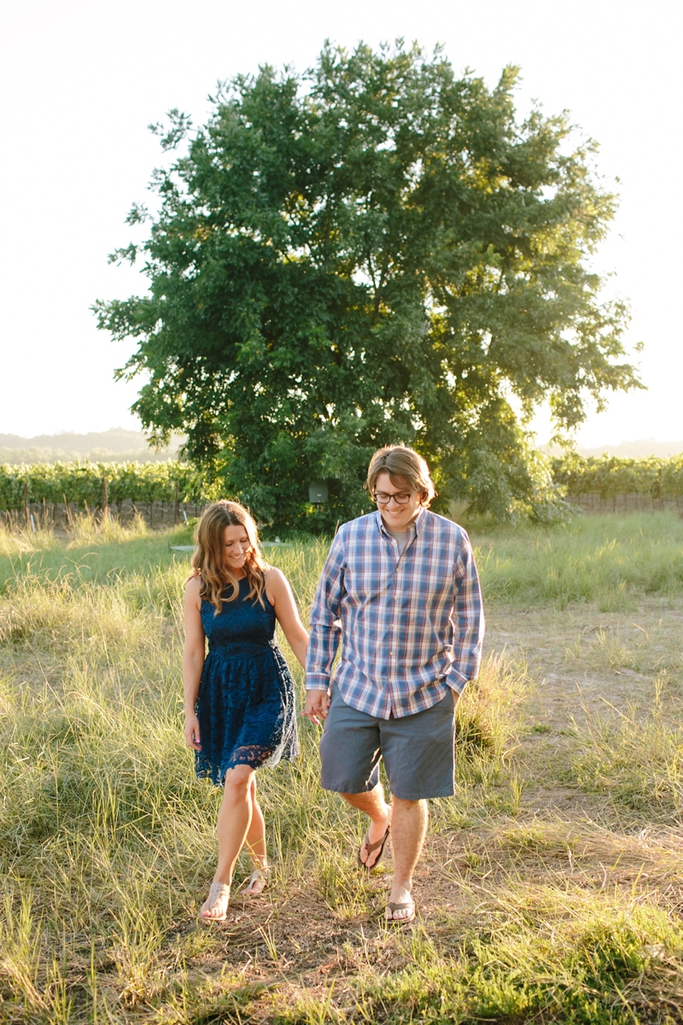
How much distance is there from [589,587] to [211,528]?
7.90 metres

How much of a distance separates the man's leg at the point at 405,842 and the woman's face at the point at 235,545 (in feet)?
3.83

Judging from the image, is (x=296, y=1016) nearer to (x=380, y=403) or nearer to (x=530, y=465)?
(x=380, y=403)

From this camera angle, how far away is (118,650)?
719 cm

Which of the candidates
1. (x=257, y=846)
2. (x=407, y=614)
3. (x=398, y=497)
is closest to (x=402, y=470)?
(x=398, y=497)

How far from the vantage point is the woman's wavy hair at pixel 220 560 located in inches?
135

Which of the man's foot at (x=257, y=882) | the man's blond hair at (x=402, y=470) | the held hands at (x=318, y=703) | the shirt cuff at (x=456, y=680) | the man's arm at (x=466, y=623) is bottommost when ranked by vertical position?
the man's foot at (x=257, y=882)

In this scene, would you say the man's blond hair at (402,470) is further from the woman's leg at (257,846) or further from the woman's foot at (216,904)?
the woman's foot at (216,904)

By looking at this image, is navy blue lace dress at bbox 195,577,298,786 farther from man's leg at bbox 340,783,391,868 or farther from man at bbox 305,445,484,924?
man's leg at bbox 340,783,391,868

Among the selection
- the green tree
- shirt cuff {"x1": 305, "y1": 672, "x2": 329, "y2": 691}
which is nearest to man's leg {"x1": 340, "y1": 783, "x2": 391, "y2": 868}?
shirt cuff {"x1": 305, "y1": 672, "x2": 329, "y2": 691}

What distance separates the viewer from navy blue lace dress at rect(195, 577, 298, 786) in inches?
137

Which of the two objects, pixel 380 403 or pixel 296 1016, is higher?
pixel 380 403

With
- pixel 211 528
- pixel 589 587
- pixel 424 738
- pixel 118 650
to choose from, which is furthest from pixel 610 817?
pixel 589 587

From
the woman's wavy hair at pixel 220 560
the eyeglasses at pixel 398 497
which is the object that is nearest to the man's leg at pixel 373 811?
the woman's wavy hair at pixel 220 560

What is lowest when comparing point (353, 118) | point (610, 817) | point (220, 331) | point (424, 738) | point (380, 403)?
point (610, 817)
